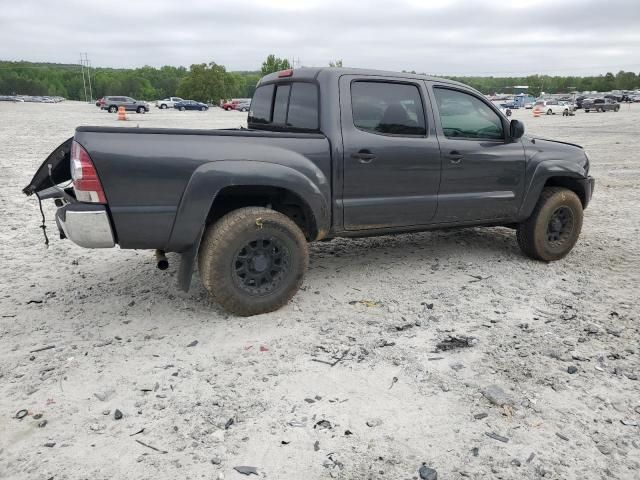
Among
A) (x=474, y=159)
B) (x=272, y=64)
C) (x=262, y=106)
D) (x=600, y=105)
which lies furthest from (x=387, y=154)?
(x=272, y=64)

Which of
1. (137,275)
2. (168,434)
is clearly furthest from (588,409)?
(137,275)

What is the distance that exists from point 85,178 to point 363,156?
2.15 m

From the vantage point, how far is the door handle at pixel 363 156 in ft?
14.2

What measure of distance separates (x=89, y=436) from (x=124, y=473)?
1.31ft

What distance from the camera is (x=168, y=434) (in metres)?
2.74

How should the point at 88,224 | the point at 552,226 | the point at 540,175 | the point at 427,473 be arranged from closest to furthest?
the point at 427,473 < the point at 88,224 < the point at 540,175 < the point at 552,226

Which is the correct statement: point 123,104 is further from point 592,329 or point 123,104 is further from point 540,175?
point 592,329

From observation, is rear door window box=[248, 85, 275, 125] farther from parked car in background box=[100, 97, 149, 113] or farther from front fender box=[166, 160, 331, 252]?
parked car in background box=[100, 97, 149, 113]

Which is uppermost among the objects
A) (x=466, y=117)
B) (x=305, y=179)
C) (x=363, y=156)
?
(x=466, y=117)

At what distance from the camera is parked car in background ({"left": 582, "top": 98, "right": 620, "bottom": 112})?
1879 inches

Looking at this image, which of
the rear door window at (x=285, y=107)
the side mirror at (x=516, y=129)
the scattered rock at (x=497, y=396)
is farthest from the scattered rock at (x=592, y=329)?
the rear door window at (x=285, y=107)

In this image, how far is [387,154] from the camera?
446cm

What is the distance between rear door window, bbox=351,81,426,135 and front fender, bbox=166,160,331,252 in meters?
0.79

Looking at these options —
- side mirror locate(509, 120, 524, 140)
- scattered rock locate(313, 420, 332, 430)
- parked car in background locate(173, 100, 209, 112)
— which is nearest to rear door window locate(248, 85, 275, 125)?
side mirror locate(509, 120, 524, 140)
